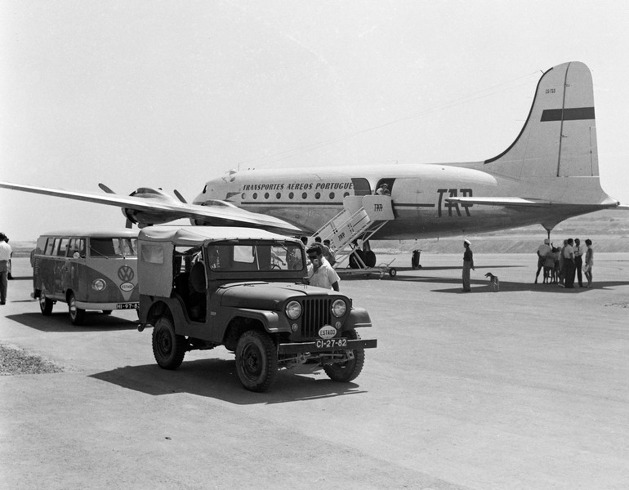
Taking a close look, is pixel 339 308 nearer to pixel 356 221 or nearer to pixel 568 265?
pixel 568 265

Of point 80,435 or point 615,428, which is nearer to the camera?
point 80,435

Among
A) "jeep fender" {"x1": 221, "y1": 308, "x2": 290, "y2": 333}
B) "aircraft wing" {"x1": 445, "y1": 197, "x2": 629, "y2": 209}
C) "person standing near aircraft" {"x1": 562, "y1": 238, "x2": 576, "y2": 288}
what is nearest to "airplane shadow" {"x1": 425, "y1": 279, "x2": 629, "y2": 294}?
"person standing near aircraft" {"x1": 562, "y1": 238, "x2": 576, "y2": 288}

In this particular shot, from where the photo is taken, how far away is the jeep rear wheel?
1184cm

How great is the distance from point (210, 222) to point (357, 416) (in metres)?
31.4

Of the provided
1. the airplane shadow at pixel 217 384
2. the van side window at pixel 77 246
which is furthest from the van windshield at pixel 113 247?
the airplane shadow at pixel 217 384

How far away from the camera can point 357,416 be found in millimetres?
9906

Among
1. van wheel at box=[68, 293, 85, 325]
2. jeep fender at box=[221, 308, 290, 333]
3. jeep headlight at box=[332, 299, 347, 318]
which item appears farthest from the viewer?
van wheel at box=[68, 293, 85, 325]

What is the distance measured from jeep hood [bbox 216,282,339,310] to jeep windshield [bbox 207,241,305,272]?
42cm

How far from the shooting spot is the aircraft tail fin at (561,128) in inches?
1248

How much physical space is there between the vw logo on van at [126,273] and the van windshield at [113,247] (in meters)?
0.41

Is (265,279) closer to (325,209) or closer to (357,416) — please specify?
(357,416)

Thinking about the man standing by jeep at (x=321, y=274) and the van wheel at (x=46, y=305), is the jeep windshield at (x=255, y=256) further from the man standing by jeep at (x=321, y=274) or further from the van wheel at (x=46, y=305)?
the van wheel at (x=46, y=305)

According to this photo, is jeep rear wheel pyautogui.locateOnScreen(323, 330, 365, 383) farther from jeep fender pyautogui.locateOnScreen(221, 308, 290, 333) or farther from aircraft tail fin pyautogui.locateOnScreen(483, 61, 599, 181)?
aircraft tail fin pyautogui.locateOnScreen(483, 61, 599, 181)

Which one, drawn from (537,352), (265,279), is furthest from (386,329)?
(265,279)
